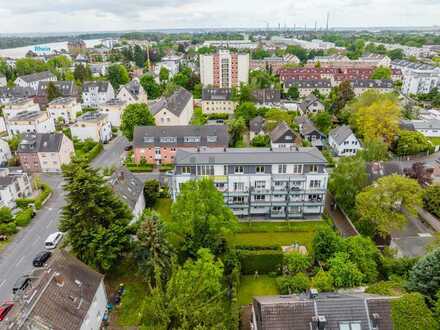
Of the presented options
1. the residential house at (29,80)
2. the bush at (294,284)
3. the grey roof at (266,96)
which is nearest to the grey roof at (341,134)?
the grey roof at (266,96)

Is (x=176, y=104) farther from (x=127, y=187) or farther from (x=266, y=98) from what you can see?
(x=127, y=187)

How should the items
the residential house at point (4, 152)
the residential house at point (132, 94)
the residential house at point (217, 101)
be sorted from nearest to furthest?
1. the residential house at point (4, 152)
2. the residential house at point (217, 101)
3. the residential house at point (132, 94)

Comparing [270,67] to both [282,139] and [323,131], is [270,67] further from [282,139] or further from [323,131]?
[282,139]

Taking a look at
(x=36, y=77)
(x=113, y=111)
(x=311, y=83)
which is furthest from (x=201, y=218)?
(x=36, y=77)

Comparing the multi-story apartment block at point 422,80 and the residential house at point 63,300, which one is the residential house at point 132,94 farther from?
the multi-story apartment block at point 422,80

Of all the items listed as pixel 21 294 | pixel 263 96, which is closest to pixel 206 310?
pixel 21 294

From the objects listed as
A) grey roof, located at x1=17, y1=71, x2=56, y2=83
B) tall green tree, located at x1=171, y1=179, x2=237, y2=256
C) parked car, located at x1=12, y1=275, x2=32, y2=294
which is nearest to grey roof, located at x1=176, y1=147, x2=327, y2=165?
tall green tree, located at x1=171, y1=179, x2=237, y2=256

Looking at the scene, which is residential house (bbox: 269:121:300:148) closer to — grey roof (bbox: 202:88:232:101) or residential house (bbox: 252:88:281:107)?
residential house (bbox: 252:88:281:107)
